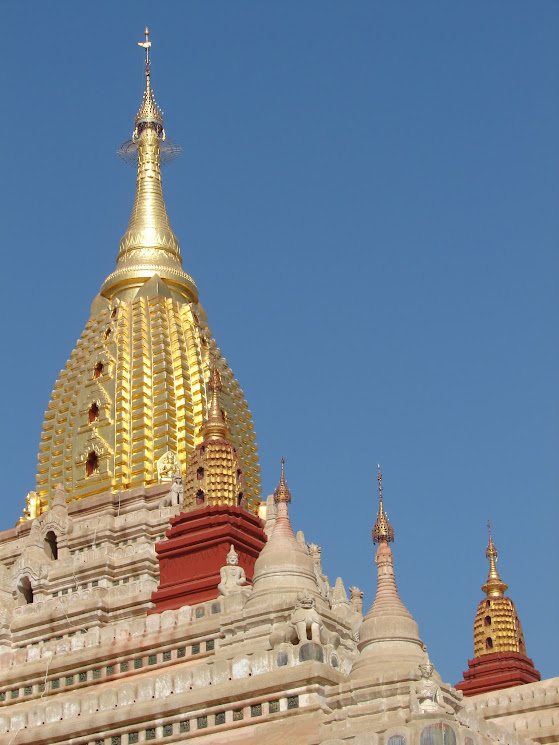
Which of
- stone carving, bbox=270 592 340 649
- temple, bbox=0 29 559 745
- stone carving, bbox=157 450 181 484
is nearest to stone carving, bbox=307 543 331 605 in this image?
temple, bbox=0 29 559 745

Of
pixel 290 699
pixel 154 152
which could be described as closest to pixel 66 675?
pixel 290 699

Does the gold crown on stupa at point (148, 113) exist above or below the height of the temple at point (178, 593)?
above

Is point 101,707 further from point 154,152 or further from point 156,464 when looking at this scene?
point 154,152

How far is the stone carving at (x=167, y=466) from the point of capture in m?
58.0

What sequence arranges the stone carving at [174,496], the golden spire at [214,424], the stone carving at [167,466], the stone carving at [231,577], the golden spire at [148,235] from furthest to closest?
the golden spire at [148,235] → the stone carving at [167,466] → the stone carving at [174,496] → the golden spire at [214,424] → the stone carving at [231,577]

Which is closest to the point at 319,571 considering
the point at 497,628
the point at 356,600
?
the point at 356,600

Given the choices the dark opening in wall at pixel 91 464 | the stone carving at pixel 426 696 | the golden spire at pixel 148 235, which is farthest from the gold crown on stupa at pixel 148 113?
the stone carving at pixel 426 696

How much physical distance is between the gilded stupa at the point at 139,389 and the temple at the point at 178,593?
0.09 m

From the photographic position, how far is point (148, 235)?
6762 cm

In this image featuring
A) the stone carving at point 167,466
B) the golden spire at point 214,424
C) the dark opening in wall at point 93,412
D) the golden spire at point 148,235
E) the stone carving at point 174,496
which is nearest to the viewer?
the golden spire at point 214,424

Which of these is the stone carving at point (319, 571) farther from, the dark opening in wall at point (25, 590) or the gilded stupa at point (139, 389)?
the dark opening in wall at point (25, 590)

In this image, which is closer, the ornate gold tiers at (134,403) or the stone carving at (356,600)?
the stone carving at (356,600)

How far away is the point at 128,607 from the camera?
51.3 metres

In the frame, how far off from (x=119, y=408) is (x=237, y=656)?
71.3 ft
